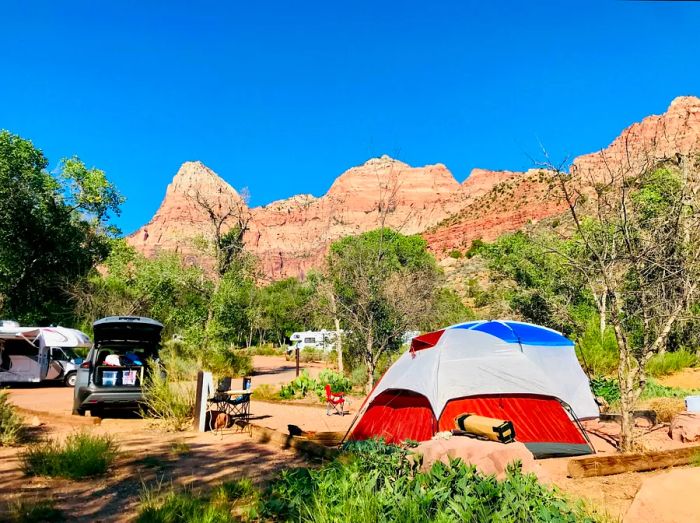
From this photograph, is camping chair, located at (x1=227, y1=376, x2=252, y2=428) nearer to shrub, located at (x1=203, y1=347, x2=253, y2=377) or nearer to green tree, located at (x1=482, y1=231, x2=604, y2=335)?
shrub, located at (x1=203, y1=347, x2=253, y2=377)

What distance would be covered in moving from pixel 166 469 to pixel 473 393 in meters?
4.25

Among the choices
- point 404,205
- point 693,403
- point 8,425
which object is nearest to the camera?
point 8,425

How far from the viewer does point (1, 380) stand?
18.7 meters

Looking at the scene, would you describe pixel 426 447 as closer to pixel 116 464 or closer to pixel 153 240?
pixel 116 464

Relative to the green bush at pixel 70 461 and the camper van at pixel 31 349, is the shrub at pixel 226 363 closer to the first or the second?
the camper van at pixel 31 349

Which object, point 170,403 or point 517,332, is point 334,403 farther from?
point 517,332

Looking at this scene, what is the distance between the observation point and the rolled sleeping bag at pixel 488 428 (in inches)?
240

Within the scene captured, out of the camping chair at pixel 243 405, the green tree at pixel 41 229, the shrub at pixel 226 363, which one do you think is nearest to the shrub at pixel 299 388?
the camping chair at pixel 243 405

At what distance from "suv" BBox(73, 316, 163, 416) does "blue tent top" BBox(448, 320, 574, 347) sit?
21.8ft

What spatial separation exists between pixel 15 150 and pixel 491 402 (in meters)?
27.3

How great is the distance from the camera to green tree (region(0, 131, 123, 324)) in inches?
1025

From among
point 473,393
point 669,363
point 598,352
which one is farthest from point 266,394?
point 669,363

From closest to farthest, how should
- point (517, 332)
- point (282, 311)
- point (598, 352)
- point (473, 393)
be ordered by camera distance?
point (473, 393), point (517, 332), point (598, 352), point (282, 311)

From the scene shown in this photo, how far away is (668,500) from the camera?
403cm
